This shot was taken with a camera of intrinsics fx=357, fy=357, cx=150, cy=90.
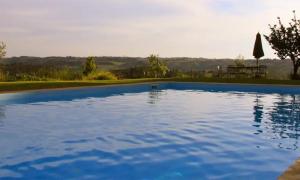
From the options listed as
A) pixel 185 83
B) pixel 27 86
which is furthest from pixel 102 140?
pixel 185 83

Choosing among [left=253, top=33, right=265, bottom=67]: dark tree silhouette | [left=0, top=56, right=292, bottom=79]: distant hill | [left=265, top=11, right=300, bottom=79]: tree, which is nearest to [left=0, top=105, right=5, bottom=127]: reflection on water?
[left=253, top=33, right=265, bottom=67]: dark tree silhouette

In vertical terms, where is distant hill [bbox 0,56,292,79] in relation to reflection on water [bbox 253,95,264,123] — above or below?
above

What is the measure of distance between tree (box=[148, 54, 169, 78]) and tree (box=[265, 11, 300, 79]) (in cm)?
796

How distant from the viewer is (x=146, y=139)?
7316mm

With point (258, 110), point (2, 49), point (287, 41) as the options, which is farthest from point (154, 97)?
point (287, 41)

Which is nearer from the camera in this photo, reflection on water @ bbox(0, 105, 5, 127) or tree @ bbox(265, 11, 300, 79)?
reflection on water @ bbox(0, 105, 5, 127)

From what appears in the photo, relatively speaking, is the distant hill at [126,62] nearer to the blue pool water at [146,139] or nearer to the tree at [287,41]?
the tree at [287,41]

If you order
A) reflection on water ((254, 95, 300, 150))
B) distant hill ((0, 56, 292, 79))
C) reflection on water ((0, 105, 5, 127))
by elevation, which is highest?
distant hill ((0, 56, 292, 79))

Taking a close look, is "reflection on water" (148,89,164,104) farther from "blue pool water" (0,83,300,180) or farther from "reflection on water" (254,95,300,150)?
"reflection on water" (254,95,300,150)

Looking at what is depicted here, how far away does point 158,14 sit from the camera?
24594mm

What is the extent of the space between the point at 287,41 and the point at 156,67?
9.44 meters

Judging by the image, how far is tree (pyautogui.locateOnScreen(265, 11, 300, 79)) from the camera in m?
22.7

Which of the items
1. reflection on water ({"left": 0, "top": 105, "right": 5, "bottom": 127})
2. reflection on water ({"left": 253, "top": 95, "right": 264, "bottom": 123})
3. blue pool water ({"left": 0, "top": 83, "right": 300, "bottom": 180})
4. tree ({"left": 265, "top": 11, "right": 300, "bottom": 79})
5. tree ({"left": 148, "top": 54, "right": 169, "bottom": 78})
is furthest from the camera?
tree ({"left": 148, "top": 54, "right": 169, "bottom": 78})

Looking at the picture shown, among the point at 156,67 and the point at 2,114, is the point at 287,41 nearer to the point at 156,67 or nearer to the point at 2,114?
the point at 156,67
